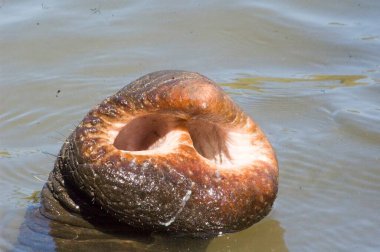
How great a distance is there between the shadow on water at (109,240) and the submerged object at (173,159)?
19 cm

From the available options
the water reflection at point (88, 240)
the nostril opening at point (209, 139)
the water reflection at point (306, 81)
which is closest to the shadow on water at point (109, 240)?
the water reflection at point (88, 240)

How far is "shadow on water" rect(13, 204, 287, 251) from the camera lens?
349 cm

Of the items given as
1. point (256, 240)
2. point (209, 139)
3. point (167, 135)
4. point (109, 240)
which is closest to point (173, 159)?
point (167, 135)

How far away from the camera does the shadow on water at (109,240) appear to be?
349 centimetres

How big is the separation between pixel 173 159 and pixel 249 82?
131 inches

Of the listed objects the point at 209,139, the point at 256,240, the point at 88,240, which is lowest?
the point at 256,240

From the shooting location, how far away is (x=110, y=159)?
10.0 feet

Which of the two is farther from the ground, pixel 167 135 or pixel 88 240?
pixel 167 135

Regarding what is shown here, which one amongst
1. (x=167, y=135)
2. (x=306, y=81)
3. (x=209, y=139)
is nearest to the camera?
(x=167, y=135)

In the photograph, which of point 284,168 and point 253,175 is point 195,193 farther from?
point 284,168

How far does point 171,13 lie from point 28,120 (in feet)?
8.19

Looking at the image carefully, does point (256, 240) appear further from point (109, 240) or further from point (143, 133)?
point (143, 133)

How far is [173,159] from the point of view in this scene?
304 cm

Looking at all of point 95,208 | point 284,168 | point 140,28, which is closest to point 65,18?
point 140,28
